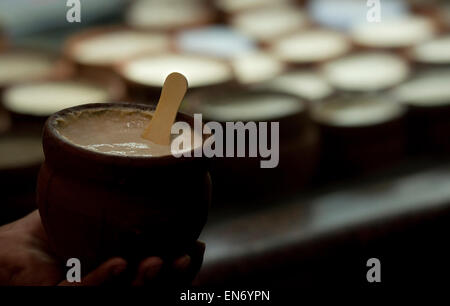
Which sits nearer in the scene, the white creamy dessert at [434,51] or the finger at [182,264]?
the finger at [182,264]

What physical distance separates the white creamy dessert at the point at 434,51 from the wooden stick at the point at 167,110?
171 centimetres

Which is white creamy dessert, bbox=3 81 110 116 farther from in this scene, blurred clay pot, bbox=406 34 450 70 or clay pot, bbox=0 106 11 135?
blurred clay pot, bbox=406 34 450 70

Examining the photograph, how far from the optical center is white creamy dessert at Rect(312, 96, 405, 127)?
247 cm

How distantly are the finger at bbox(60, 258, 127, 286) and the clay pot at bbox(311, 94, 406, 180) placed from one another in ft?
4.06

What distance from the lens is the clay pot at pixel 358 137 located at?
245 centimetres

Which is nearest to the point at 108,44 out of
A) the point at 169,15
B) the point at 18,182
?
the point at 169,15

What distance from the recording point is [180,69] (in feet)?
8.28

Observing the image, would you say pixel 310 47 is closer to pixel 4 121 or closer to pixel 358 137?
pixel 358 137

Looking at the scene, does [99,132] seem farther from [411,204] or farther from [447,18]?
[447,18]

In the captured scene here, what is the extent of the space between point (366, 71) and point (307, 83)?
26 centimetres

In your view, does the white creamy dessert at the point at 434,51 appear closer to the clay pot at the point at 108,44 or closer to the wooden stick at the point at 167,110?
the clay pot at the point at 108,44

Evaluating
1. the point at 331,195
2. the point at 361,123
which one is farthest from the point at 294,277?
the point at 361,123

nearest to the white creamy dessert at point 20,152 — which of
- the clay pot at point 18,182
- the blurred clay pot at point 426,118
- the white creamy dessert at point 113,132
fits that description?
the clay pot at point 18,182

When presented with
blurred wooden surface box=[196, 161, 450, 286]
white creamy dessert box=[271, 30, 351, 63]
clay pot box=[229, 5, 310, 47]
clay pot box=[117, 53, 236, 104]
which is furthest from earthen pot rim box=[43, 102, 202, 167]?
clay pot box=[229, 5, 310, 47]
